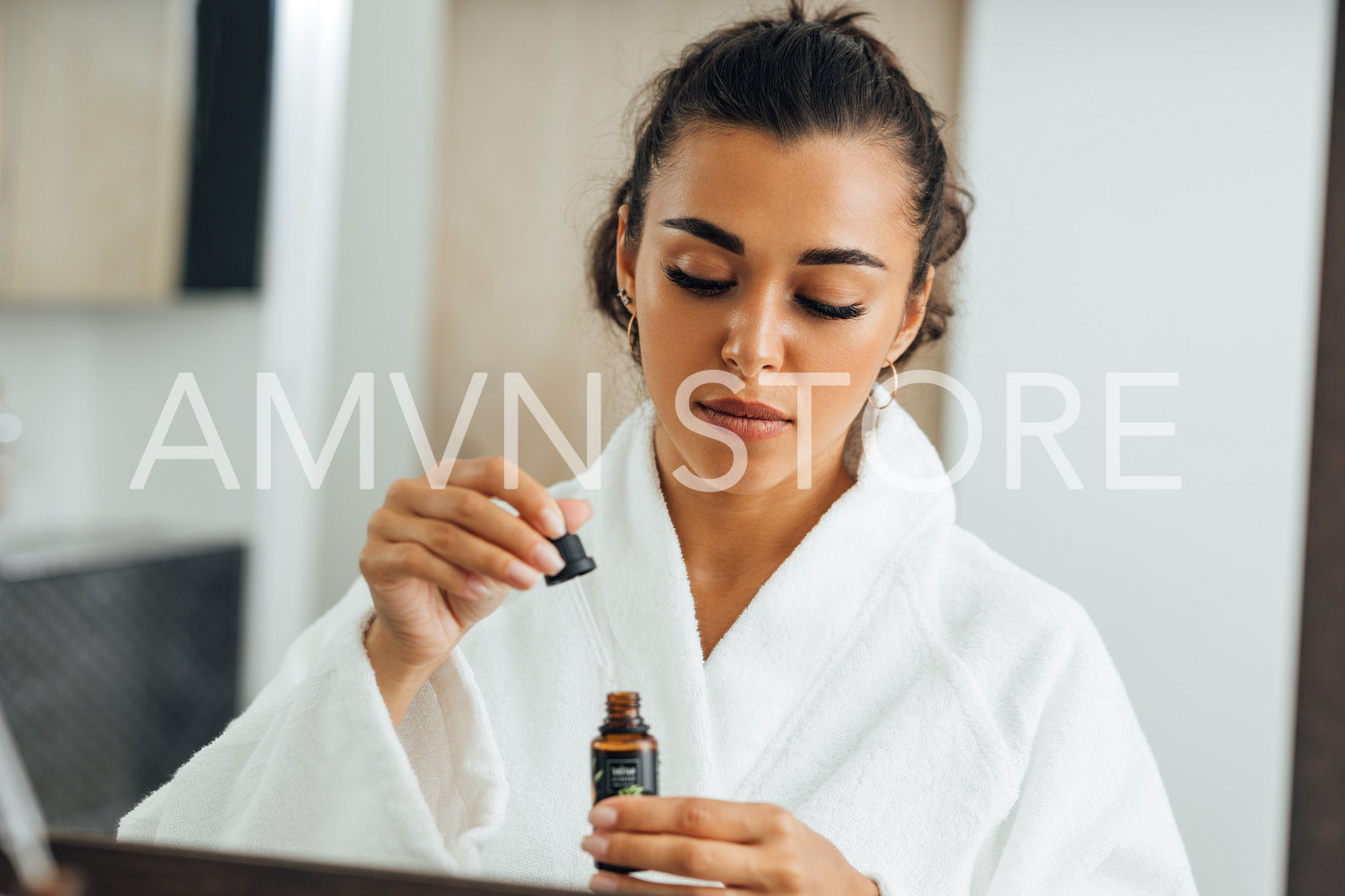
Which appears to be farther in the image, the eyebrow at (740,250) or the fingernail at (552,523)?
the eyebrow at (740,250)

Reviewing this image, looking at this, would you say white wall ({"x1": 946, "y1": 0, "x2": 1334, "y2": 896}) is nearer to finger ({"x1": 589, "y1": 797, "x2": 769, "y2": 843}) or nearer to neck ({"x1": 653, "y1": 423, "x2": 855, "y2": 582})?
neck ({"x1": 653, "y1": 423, "x2": 855, "y2": 582})

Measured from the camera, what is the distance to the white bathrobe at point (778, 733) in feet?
1.94

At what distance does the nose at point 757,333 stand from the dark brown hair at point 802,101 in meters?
0.10

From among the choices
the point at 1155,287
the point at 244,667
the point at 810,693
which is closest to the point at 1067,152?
the point at 1155,287

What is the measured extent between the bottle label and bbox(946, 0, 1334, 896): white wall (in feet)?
A: 4.29

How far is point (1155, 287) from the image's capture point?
159 cm

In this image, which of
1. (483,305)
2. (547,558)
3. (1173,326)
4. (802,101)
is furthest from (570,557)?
(483,305)

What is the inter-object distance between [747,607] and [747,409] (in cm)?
14

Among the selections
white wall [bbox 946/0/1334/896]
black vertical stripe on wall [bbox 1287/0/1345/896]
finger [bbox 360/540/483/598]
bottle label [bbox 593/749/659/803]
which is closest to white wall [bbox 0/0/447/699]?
white wall [bbox 946/0/1334/896]

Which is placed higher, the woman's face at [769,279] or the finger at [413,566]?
the woman's face at [769,279]

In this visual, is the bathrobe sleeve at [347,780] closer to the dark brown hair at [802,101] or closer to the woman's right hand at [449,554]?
the woman's right hand at [449,554]

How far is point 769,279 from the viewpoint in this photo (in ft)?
2.03

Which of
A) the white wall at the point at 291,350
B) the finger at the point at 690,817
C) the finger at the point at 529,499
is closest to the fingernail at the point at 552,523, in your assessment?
the finger at the point at 529,499

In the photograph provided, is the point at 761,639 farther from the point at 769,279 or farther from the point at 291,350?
the point at 291,350
